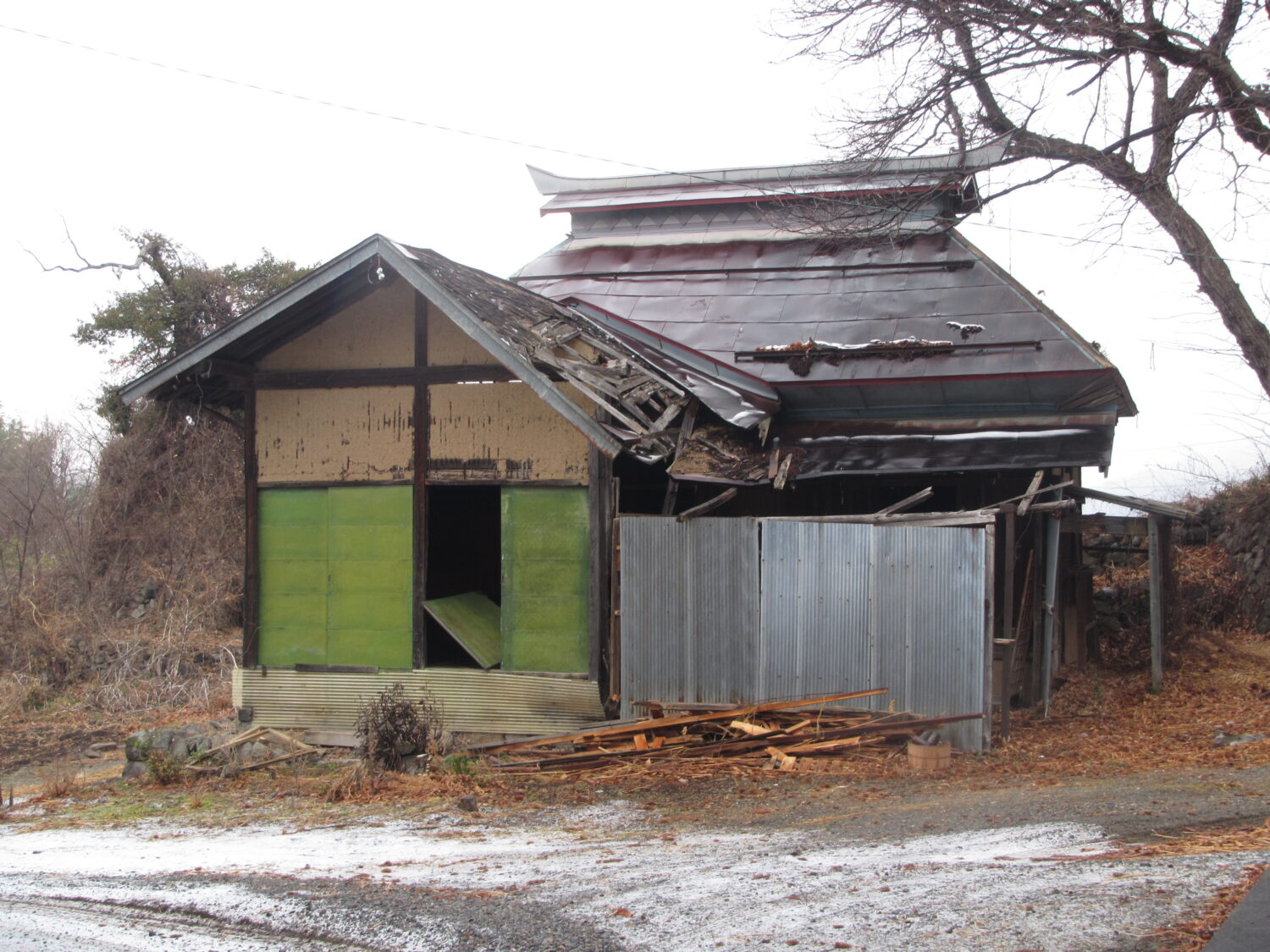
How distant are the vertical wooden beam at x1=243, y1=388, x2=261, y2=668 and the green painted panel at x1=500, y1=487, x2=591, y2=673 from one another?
2753 millimetres

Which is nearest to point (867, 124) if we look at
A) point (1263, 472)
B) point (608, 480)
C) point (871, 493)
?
point (871, 493)

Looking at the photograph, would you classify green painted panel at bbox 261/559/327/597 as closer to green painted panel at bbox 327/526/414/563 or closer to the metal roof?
green painted panel at bbox 327/526/414/563

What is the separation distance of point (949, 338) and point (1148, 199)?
3.18 metres

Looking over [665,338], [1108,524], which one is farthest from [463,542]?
[1108,524]

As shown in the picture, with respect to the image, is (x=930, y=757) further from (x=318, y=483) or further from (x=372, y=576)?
(x=318, y=483)

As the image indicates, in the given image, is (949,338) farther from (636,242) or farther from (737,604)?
(636,242)

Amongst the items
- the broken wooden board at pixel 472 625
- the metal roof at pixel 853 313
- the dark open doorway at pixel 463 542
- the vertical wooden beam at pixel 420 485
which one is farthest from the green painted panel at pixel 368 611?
the metal roof at pixel 853 313

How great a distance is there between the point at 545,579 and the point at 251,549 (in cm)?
324

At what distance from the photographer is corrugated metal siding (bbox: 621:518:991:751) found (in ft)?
29.7

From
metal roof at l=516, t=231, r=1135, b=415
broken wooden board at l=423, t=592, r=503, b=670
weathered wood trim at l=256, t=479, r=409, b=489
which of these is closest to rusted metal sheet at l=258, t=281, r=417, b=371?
weathered wood trim at l=256, t=479, r=409, b=489

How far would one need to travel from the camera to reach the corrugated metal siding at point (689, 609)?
387 inches

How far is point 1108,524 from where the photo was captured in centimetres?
1212

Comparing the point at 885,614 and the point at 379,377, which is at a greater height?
the point at 379,377

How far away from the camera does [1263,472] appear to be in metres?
16.7
